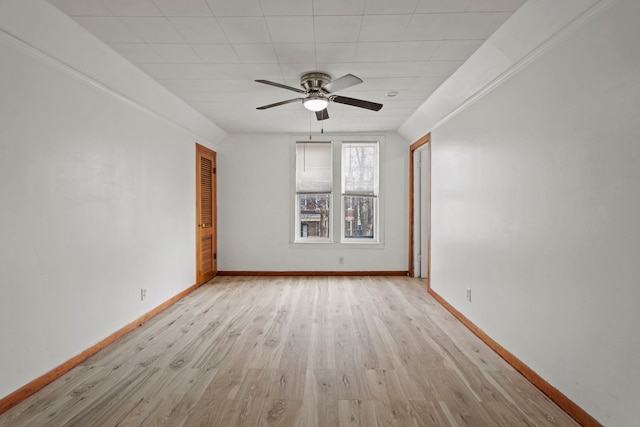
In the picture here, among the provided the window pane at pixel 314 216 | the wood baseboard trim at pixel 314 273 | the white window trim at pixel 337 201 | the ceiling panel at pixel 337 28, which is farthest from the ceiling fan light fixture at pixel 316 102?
the wood baseboard trim at pixel 314 273

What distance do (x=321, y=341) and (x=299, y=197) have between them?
3312 millimetres

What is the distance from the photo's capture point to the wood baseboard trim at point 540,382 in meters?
1.90

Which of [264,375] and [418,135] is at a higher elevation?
[418,135]

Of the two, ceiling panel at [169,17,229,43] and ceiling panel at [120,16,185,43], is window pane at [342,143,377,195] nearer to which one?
ceiling panel at [169,17,229,43]

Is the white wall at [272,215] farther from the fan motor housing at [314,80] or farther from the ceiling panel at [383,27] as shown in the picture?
the ceiling panel at [383,27]

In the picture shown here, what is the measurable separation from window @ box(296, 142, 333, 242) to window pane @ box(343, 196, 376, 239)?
1.07 feet

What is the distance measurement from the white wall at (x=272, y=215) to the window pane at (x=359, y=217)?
0.87ft

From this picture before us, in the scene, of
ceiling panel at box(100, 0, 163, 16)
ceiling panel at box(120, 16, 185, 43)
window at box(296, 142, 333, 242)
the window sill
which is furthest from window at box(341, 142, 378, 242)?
ceiling panel at box(100, 0, 163, 16)

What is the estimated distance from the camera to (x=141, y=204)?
3.65m

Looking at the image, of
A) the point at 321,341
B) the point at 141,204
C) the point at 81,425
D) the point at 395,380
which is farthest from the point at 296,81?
the point at 81,425

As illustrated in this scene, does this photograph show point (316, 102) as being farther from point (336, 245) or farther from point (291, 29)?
point (336, 245)

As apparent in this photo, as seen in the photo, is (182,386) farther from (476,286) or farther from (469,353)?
(476,286)

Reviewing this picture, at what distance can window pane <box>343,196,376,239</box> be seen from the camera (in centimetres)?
604

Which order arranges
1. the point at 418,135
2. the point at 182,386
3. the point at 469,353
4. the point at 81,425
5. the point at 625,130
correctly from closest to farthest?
the point at 625,130
the point at 81,425
the point at 182,386
the point at 469,353
the point at 418,135
